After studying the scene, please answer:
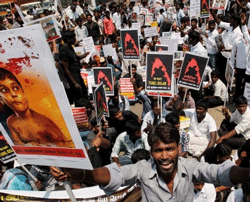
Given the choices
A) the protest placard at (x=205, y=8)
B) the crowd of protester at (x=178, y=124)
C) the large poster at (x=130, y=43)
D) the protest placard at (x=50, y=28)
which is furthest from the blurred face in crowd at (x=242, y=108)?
the protest placard at (x=205, y=8)

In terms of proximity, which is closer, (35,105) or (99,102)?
(35,105)

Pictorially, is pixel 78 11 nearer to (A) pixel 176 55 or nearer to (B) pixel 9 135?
(A) pixel 176 55

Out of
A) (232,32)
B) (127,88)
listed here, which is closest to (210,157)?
(127,88)

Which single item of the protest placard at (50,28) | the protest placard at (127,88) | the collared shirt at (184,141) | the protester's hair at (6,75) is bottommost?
the protest placard at (127,88)

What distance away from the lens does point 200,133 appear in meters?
4.04

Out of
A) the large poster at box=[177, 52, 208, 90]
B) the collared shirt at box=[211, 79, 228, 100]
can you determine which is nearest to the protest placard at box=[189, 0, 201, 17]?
the collared shirt at box=[211, 79, 228, 100]

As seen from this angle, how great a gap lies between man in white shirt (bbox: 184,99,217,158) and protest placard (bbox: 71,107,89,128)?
5.65 ft

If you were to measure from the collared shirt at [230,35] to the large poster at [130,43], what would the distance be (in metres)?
2.33

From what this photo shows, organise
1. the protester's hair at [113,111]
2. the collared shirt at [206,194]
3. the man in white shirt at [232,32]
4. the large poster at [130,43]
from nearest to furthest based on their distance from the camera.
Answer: the collared shirt at [206,194]
the protester's hair at [113,111]
the large poster at [130,43]
the man in white shirt at [232,32]

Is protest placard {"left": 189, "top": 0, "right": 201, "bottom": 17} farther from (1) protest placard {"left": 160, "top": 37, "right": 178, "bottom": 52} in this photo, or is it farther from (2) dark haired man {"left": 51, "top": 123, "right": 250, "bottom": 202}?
(2) dark haired man {"left": 51, "top": 123, "right": 250, "bottom": 202}

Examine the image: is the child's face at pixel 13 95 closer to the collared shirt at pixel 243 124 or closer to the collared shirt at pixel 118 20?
the collared shirt at pixel 243 124

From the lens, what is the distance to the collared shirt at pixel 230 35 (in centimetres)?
596

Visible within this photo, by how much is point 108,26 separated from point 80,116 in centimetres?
796

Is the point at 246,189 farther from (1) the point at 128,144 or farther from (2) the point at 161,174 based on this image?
(1) the point at 128,144
